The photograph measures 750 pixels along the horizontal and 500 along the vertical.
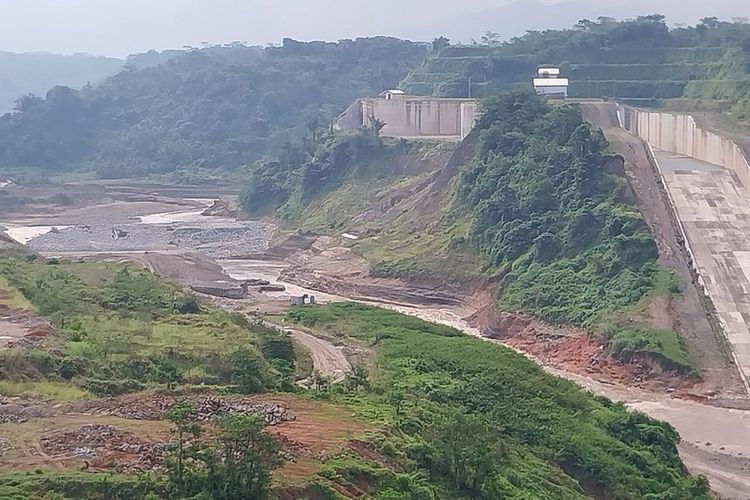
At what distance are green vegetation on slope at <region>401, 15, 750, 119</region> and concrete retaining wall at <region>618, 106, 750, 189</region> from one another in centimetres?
482

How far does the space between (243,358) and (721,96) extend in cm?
5192

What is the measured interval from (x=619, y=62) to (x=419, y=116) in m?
15.5

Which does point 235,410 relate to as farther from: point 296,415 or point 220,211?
point 220,211

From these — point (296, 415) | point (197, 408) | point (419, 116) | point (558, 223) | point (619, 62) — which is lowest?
point (558, 223)

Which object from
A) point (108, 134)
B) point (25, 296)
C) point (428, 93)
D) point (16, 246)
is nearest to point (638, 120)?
point (428, 93)

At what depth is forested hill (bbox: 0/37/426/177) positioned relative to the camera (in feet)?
354

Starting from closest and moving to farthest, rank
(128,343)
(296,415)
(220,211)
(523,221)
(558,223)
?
(296,415) < (128,343) < (558,223) < (523,221) < (220,211)

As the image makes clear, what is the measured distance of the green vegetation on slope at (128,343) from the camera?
27000mm

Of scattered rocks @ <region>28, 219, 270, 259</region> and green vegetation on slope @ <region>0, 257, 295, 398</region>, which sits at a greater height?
green vegetation on slope @ <region>0, 257, 295, 398</region>

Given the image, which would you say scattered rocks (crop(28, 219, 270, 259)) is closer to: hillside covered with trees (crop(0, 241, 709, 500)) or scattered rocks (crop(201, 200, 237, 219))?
scattered rocks (crop(201, 200, 237, 219))

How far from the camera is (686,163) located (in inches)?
2424

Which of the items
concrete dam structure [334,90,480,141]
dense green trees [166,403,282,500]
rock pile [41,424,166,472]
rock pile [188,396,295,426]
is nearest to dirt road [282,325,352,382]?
rock pile [188,396,295,426]

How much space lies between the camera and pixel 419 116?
8094cm

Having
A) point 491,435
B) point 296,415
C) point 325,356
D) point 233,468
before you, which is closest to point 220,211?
point 325,356
